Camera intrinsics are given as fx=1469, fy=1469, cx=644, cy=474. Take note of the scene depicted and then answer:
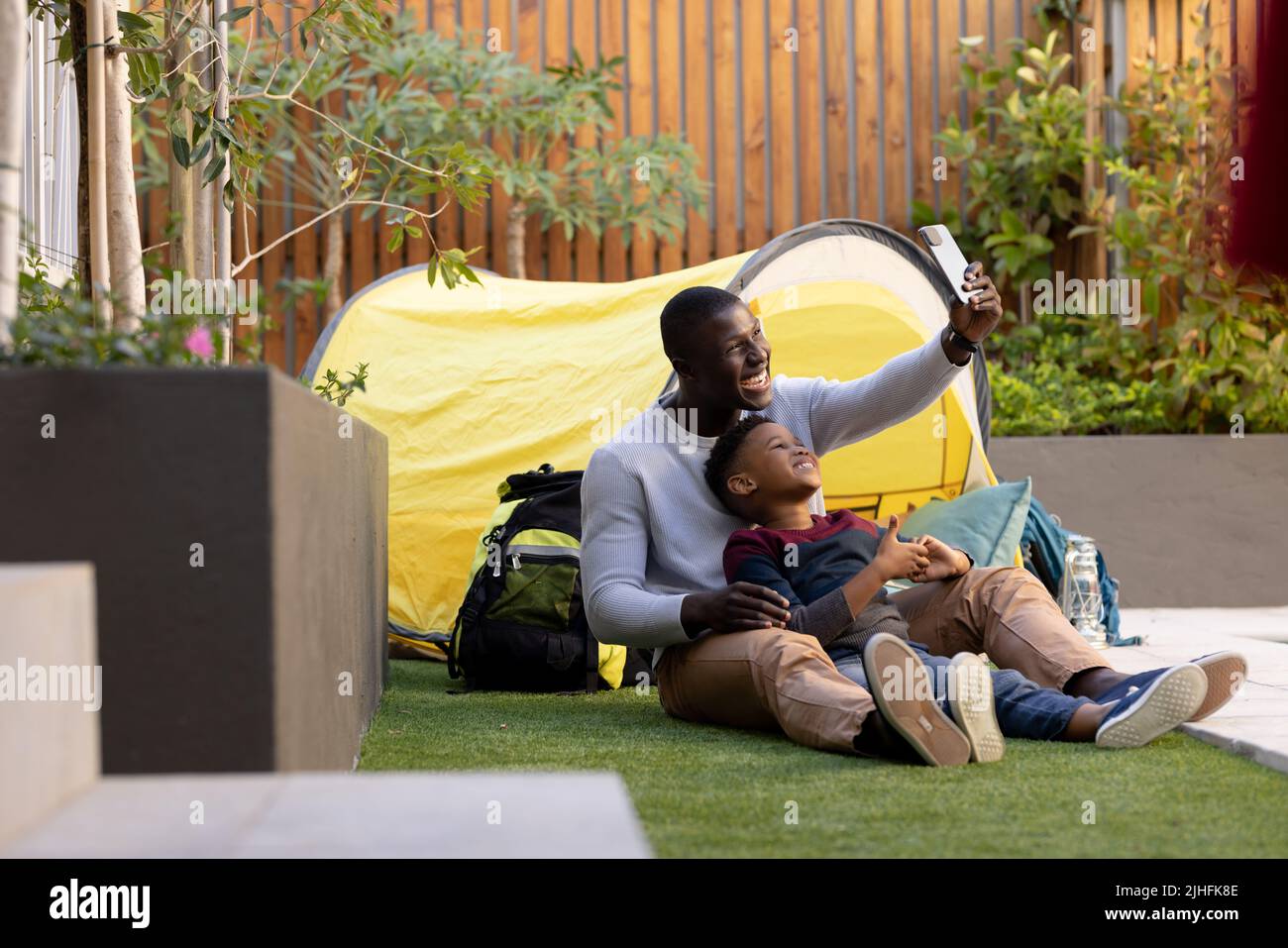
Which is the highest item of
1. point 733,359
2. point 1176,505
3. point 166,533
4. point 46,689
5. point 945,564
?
point 733,359

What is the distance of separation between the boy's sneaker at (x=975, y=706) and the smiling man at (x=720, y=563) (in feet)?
0.62

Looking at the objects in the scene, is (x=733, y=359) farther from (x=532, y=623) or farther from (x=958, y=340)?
(x=532, y=623)

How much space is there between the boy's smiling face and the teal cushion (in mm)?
1213

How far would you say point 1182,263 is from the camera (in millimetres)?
5418

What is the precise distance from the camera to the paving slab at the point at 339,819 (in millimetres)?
1258

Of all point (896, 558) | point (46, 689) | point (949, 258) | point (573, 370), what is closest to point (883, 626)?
point (896, 558)

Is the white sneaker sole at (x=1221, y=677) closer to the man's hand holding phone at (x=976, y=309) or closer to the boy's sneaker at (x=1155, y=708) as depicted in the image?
the boy's sneaker at (x=1155, y=708)

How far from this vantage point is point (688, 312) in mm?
2734

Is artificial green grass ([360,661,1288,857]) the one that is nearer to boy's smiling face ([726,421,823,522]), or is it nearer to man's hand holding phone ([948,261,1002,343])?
boy's smiling face ([726,421,823,522])

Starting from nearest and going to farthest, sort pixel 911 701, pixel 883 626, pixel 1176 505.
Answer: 1. pixel 911 701
2. pixel 883 626
3. pixel 1176 505

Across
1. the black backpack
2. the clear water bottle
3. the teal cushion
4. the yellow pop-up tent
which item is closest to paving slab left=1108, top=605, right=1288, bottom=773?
the clear water bottle

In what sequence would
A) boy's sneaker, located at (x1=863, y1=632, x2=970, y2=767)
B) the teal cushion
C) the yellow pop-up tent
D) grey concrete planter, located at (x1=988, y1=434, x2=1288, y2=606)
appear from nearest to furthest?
boy's sneaker, located at (x1=863, y1=632, x2=970, y2=767), the teal cushion, the yellow pop-up tent, grey concrete planter, located at (x1=988, y1=434, x2=1288, y2=606)

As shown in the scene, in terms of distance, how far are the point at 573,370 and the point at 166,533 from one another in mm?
2668

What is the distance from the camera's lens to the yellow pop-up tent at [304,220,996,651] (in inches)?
158
